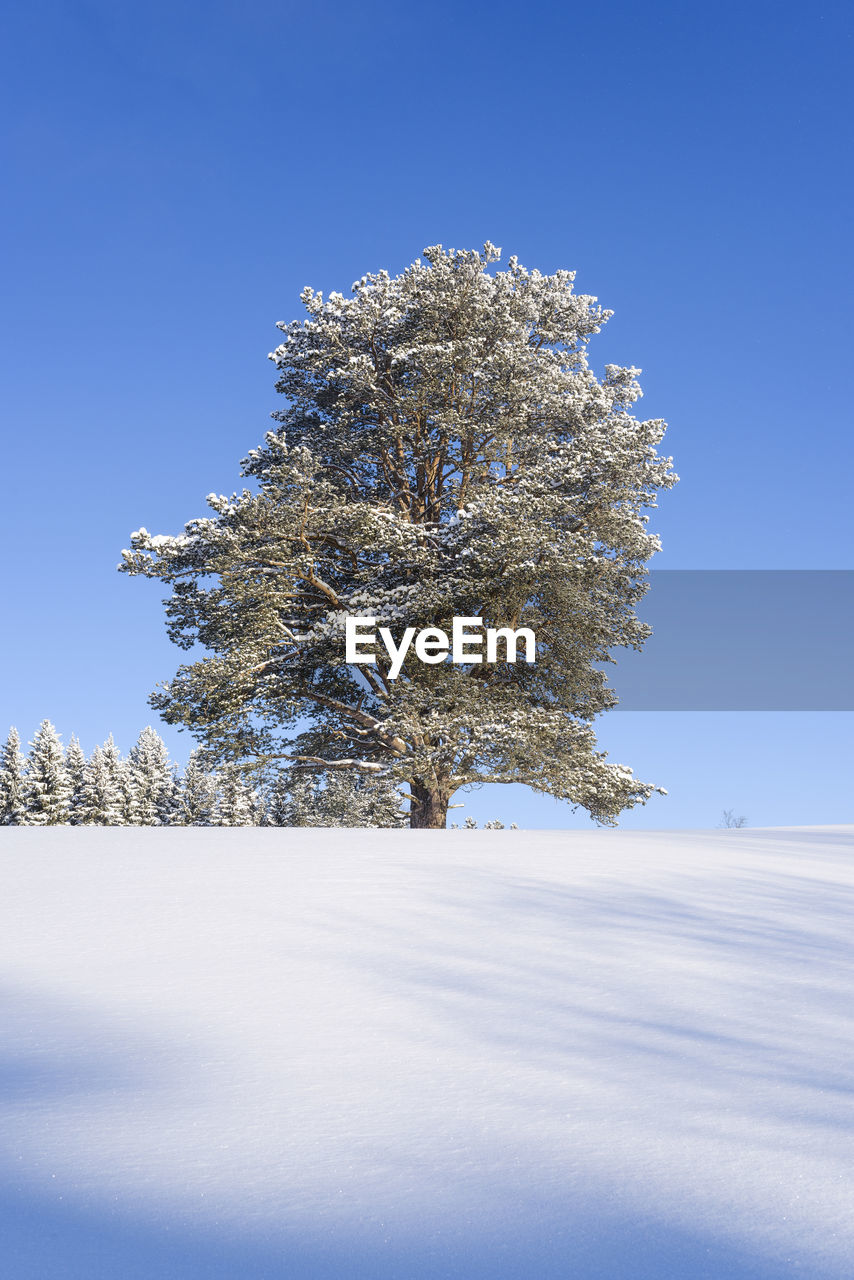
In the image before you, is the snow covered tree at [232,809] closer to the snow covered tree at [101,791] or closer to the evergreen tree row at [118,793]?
the evergreen tree row at [118,793]

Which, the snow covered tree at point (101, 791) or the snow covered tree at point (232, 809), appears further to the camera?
the snow covered tree at point (232, 809)

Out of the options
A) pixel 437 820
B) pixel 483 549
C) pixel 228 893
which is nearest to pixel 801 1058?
pixel 228 893

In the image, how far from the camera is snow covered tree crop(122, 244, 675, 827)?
14828mm

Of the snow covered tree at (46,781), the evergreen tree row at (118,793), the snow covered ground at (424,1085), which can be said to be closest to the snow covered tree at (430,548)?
the snow covered ground at (424,1085)

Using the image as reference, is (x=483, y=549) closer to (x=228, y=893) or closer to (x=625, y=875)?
(x=625, y=875)

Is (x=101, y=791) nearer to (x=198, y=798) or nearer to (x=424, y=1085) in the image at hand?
(x=198, y=798)

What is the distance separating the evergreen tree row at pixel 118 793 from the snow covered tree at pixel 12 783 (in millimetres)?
49

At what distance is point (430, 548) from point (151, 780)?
1745 inches

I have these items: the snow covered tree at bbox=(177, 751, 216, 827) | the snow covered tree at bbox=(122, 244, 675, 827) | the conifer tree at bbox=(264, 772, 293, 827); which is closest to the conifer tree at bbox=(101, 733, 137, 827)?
the snow covered tree at bbox=(177, 751, 216, 827)

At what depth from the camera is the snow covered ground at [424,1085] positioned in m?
1.79

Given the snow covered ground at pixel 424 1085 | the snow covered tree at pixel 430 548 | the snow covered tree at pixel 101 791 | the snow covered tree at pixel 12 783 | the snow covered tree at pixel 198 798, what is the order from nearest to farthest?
1. the snow covered ground at pixel 424 1085
2. the snow covered tree at pixel 430 548
3. the snow covered tree at pixel 12 783
4. the snow covered tree at pixel 101 791
5. the snow covered tree at pixel 198 798

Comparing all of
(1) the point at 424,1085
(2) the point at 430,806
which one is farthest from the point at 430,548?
(1) the point at 424,1085

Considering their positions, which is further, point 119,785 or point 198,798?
point 198,798

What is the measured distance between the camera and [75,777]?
50000 millimetres
